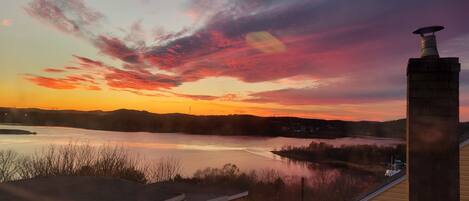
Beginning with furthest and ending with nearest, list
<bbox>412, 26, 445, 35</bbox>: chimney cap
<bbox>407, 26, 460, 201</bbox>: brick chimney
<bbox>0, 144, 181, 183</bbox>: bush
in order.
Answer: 1. <bbox>0, 144, 181, 183</bbox>: bush
2. <bbox>412, 26, 445, 35</bbox>: chimney cap
3. <bbox>407, 26, 460, 201</bbox>: brick chimney

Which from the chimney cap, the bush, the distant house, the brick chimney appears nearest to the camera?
the brick chimney

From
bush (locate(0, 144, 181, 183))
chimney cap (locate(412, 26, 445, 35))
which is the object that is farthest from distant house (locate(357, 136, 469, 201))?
bush (locate(0, 144, 181, 183))

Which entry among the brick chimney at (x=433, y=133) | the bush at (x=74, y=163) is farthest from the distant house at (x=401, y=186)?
the bush at (x=74, y=163)

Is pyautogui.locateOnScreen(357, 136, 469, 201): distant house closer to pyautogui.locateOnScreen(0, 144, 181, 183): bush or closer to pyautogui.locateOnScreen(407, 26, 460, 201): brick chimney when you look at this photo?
pyautogui.locateOnScreen(407, 26, 460, 201): brick chimney

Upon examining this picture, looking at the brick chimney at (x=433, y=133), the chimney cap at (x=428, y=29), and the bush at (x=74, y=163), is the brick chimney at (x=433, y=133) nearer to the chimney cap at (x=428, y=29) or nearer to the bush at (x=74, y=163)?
the chimney cap at (x=428, y=29)

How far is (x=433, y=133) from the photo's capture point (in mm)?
4820

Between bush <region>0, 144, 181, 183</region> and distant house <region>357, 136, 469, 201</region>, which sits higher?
distant house <region>357, 136, 469, 201</region>

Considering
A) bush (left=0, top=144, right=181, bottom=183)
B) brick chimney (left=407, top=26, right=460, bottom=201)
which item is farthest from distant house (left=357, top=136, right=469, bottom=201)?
bush (left=0, top=144, right=181, bottom=183)

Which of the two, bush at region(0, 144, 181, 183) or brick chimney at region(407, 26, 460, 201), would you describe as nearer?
brick chimney at region(407, 26, 460, 201)

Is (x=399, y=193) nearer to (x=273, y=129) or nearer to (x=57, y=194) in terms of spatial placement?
(x=57, y=194)

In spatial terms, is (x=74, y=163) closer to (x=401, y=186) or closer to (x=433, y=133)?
(x=401, y=186)

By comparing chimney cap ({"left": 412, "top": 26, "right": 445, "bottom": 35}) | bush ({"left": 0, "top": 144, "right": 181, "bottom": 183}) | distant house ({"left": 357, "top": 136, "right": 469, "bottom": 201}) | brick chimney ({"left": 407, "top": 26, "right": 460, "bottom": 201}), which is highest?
chimney cap ({"left": 412, "top": 26, "right": 445, "bottom": 35})

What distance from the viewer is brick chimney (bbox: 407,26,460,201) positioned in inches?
188

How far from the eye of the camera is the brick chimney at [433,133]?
478 cm
